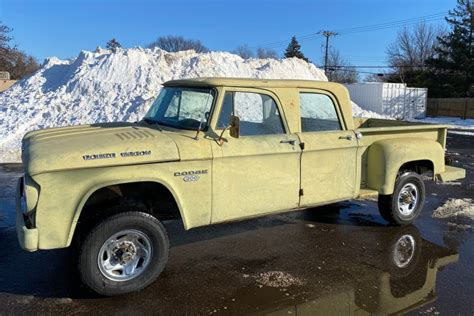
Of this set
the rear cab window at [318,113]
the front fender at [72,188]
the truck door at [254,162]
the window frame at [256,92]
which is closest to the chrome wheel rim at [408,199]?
the rear cab window at [318,113]

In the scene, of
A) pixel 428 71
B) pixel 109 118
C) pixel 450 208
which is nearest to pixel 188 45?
pixel 428 71

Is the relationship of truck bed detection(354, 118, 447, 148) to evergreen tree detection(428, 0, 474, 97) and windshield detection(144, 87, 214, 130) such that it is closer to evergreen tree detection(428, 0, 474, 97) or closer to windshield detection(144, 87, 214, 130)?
windshield detection(144, 87, 214, 130)

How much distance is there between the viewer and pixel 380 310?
4.20 m

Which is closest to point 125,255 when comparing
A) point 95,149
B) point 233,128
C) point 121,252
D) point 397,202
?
point 121,252

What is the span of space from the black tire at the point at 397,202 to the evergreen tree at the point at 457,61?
4308 centimetres

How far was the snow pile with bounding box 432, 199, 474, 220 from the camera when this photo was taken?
7355 mm

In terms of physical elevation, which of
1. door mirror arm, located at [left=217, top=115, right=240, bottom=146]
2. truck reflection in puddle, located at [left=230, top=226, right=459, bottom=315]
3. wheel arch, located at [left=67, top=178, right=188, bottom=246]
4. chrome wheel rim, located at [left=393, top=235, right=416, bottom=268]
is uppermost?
door mirror arm, located at [left=217, top=115, right=240, bottom=146]

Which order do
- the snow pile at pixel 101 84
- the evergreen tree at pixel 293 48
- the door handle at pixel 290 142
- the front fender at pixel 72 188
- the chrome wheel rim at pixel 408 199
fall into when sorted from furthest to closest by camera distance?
the evergreen tree at pixel 293 48 → the snow pile at pixel 101 84 → the chrome wheel rim at pixel 408 199 → the door handle at pixel 290 142 → the front fender at pixel 72 188

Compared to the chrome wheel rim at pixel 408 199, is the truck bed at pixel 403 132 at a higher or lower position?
higher

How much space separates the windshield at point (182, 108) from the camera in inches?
197

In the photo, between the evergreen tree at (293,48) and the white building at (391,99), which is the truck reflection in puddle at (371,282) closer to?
the white building at (391,99)

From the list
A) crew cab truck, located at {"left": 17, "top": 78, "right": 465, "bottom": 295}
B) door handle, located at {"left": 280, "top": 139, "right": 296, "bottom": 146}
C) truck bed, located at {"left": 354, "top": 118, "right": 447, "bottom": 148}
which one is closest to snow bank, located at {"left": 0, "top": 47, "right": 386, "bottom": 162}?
crew cab truck, located at {"left": 17, "top": 78, "right": 465, "bottom": 295}

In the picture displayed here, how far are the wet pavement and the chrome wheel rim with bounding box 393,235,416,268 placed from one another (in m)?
0.01

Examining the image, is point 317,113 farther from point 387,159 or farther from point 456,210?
point 456,210
